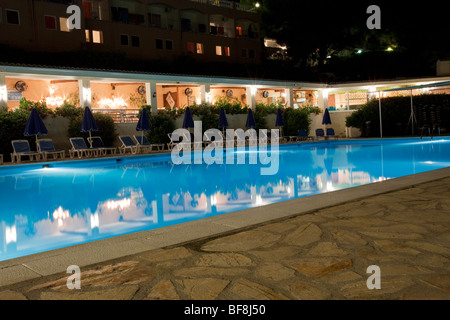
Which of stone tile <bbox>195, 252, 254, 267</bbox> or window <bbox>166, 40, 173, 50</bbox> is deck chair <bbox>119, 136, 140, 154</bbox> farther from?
stone tile <bbox>195, 252, 254, 267</bbox>

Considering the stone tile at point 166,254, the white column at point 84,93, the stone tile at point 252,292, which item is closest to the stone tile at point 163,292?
the stone tile at point 252,292

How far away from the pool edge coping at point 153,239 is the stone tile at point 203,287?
0.82m

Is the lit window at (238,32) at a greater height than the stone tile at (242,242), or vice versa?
the lit window at (238,32)

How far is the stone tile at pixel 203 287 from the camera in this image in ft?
8.36

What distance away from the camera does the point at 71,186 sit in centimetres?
938

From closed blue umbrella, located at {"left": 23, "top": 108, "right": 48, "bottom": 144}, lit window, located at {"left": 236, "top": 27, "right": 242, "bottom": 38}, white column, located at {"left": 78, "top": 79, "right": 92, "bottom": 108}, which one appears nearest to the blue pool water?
closed blue umbrella, located at {"left": 23, "top": 108, "right": 48, "bottom": 144}

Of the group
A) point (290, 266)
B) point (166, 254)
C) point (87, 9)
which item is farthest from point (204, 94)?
point (290, 266)

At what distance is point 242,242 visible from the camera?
3629 millimetres

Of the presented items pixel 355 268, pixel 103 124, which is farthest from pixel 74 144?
pixel 355 268


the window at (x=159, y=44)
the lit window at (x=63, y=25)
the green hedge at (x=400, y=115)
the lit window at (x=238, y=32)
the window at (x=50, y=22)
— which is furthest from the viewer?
the lit window at (x=238, y=32)

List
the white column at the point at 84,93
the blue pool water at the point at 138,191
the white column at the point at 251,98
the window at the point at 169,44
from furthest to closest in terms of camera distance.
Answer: the window at the point at 169,44 < the white column at the point at 251,98 < the white column at the point at 84,93 < the blue pool water at the point at 138,191

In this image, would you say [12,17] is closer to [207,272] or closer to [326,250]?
[207,272]

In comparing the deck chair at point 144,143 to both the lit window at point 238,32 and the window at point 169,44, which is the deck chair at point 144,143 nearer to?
the window at point 169,44

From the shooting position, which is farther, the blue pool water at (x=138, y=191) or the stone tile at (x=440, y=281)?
the blue pool water at (x=138, y=191)
